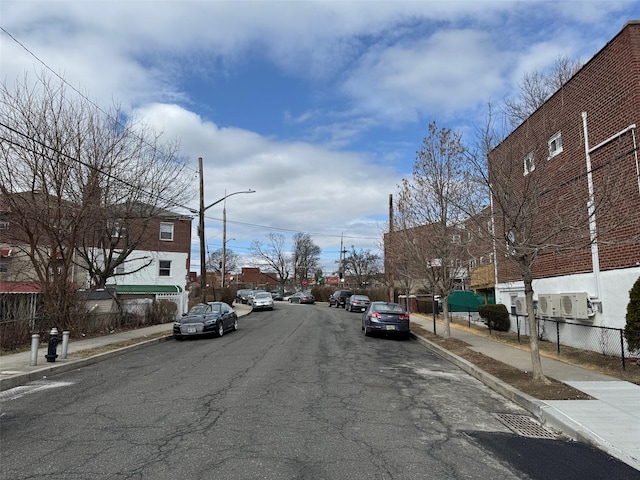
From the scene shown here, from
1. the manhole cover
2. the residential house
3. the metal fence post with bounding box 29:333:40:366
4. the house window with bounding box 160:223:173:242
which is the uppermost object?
the house window with bounding box 160:223:173:242

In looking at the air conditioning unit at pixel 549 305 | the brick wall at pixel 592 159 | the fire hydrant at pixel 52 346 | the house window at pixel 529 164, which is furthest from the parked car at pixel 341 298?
the house window at pixel 529 164

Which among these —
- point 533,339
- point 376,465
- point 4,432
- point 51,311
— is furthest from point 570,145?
point 51,311

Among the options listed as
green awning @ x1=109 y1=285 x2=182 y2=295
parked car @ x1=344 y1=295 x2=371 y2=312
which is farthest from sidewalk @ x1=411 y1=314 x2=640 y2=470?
green awning @ x1=109 y1=285 x2=182 y2=295

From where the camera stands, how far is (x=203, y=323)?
16.7 meters

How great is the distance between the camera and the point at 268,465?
4641 millimetres

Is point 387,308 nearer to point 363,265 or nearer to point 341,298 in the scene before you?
point 341,298

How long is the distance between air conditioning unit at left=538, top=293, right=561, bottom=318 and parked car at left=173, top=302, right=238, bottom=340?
10954 millimetres

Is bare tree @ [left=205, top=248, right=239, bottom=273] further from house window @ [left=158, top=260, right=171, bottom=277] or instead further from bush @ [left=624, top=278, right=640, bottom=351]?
bush @ [left=624, top=278, right=640, bottom=351]

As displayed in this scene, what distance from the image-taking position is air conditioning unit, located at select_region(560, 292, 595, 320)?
1252 centimetres

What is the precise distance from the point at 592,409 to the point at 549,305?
7961 millimetres

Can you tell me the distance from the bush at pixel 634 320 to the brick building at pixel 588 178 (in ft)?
3.75

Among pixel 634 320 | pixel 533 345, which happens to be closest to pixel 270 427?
pixel 533 345

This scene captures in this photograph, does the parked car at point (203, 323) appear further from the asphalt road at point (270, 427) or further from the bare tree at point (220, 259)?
the bare tree at point (220, 259)

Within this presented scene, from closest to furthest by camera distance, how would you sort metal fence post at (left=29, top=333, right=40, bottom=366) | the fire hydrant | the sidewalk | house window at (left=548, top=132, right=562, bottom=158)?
the sidewalk, metal fence post at (left=29, top=333, right=40, bottom=366), the fire hydrant, house window at (left=548, top=132, right=562, bottom=158)
